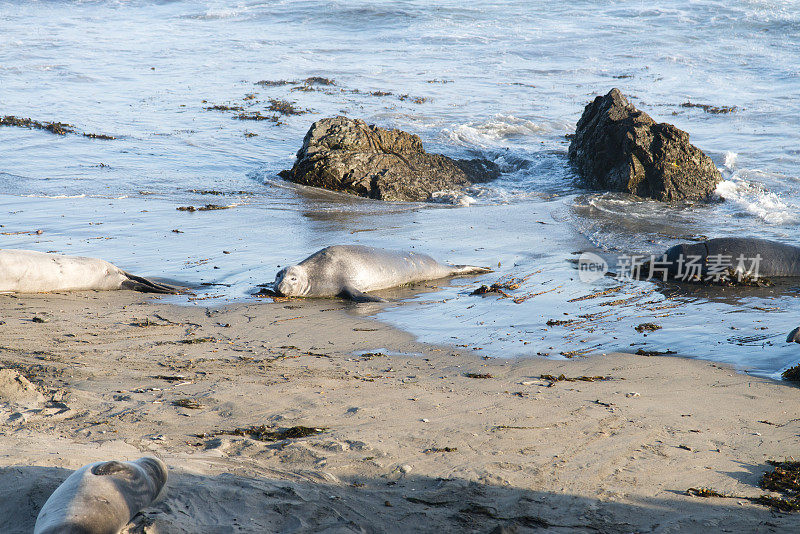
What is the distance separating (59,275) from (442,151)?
831 cm

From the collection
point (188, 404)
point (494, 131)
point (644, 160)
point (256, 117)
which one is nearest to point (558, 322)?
point (188, 404)

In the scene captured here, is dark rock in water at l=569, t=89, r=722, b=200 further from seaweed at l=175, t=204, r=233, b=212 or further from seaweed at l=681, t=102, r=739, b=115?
seaweed at l=175, t=204, r=233, b=212

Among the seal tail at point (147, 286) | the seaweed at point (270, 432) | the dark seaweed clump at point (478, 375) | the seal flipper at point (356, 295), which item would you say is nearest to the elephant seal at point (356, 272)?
the seal flipper at point (356, 295)

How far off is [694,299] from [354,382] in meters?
3.48

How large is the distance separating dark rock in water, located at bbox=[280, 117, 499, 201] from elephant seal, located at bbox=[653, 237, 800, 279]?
14.8 feet

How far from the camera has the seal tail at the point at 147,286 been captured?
5.73 meters

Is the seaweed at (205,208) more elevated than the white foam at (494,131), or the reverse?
the white foam at (494,131)

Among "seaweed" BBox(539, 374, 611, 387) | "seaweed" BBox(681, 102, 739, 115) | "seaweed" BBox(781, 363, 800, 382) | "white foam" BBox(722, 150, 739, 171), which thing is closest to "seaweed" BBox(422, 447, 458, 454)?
"seaweed" BBox(539, 374, 611, 387)

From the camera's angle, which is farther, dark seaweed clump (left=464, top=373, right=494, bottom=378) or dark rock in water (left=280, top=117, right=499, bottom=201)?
dark rock in water (left=280, top=117, right=499, bottom=201)

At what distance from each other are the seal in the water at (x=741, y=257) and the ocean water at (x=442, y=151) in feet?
1.05

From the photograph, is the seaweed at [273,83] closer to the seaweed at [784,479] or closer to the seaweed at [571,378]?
the seaweed at [571,378]

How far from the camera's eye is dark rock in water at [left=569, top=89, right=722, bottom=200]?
10062 millimetres

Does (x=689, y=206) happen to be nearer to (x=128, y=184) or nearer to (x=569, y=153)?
(x=569, y=153)

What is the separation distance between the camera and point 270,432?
3.05 meters
